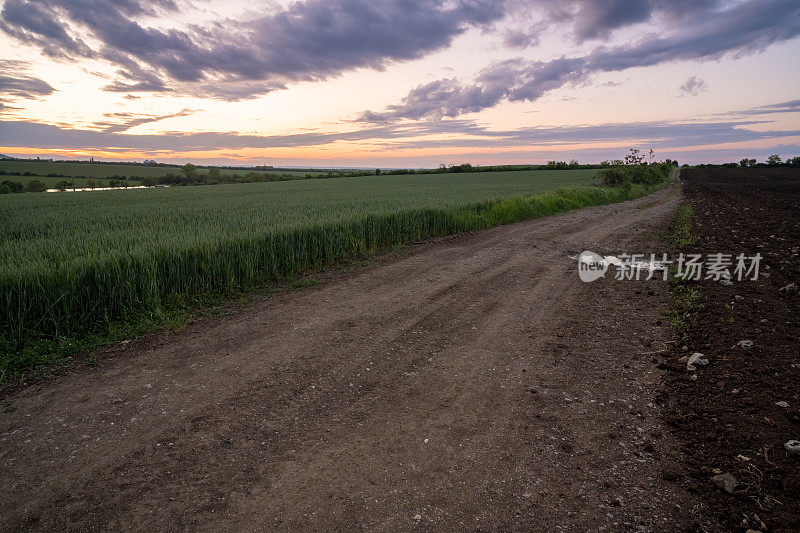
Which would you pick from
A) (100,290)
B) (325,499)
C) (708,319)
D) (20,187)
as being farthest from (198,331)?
(20,187)

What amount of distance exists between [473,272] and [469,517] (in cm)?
663

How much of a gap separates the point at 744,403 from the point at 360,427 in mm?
3606

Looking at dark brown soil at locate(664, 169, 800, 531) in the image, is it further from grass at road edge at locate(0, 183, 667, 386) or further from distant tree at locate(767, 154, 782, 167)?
distant tree at locate(767, 154, 782, 167)

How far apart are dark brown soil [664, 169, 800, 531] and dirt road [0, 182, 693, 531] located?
245 mm

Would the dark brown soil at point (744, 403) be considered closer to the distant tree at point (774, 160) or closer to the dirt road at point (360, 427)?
the dirt road at point (360, 427)

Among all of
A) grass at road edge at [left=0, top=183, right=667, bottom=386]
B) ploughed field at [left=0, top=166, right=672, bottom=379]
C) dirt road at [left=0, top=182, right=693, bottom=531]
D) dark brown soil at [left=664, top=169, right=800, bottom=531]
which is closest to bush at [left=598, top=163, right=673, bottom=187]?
ploughed field at [left=0, top=166, right=672, bottom=379]

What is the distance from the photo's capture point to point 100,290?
6.36 metres

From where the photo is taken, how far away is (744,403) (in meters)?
3.89

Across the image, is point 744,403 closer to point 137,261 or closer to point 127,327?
point 127,327

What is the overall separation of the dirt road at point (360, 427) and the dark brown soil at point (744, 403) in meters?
0.25

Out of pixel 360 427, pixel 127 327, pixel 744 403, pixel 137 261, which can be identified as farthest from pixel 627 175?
pixel 127 327

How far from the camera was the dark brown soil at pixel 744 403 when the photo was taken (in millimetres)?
2826

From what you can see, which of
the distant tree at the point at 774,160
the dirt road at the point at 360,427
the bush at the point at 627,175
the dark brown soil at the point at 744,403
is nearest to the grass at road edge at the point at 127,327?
the dirt road at the point at 360,427

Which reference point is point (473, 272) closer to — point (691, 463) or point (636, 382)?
point (636, 382)
